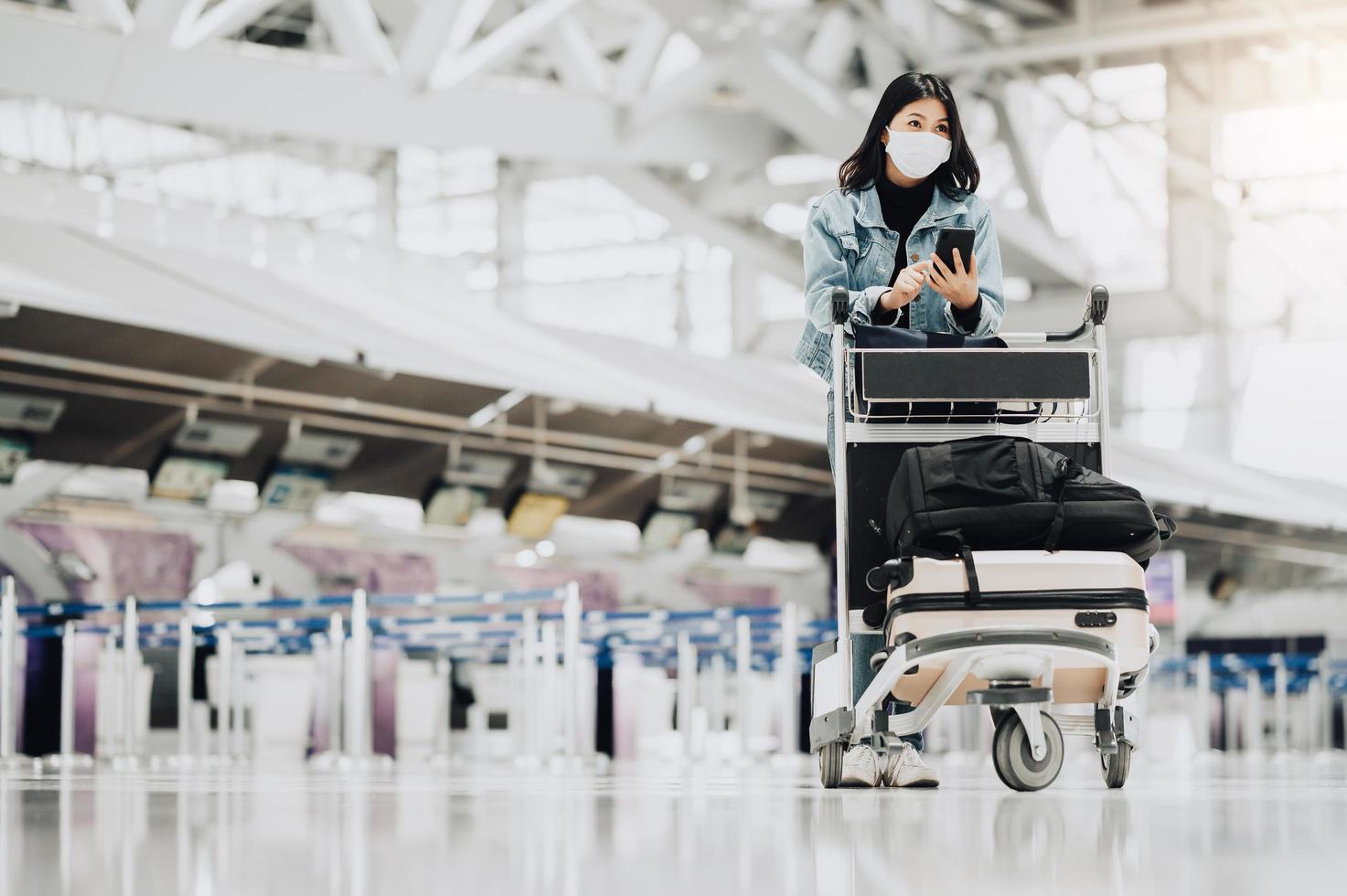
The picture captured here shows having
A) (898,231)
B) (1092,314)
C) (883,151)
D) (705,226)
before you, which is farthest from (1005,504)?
(705,226)

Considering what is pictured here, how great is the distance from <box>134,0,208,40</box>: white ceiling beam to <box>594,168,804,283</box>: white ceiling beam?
6261mm

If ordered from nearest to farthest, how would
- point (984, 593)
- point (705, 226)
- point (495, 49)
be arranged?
point (984, 593) → point (495, 49) → point (705, 226)

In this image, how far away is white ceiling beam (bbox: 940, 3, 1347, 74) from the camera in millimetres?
17594

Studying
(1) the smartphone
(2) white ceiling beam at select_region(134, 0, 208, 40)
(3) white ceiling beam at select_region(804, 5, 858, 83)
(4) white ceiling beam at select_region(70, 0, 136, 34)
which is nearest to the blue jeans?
(1) the smartphone

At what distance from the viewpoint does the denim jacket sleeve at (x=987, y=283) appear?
382cm

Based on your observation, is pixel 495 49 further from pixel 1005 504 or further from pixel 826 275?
pixel 1005 504

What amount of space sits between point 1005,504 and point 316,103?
10.5 m

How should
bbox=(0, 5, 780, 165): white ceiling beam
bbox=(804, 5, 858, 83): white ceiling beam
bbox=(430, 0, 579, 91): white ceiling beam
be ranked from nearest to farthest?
bbox=(0, 5, 780, 165): white ceiling beam, bbox=(430, 0, 579, 91): white ceiling beam, bbox=(804, 5, 858, 83): white ceiling beam

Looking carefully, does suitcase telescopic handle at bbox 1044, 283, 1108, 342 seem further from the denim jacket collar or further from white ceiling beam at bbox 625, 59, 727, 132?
white ceiling beam at bbox 625, 59, 727, 132

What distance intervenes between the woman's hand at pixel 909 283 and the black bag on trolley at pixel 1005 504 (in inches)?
12.5

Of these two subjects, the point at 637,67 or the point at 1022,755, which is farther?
the point at 637,67

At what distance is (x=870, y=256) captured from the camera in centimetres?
393

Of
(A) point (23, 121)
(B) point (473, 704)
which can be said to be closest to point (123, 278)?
(B) point (473, 704)

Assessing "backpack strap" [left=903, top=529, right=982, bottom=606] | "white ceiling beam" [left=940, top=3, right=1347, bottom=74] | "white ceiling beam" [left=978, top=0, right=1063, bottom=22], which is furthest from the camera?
"white ceiling beam" [left=978, top=0, right=1063, bottom=22]
